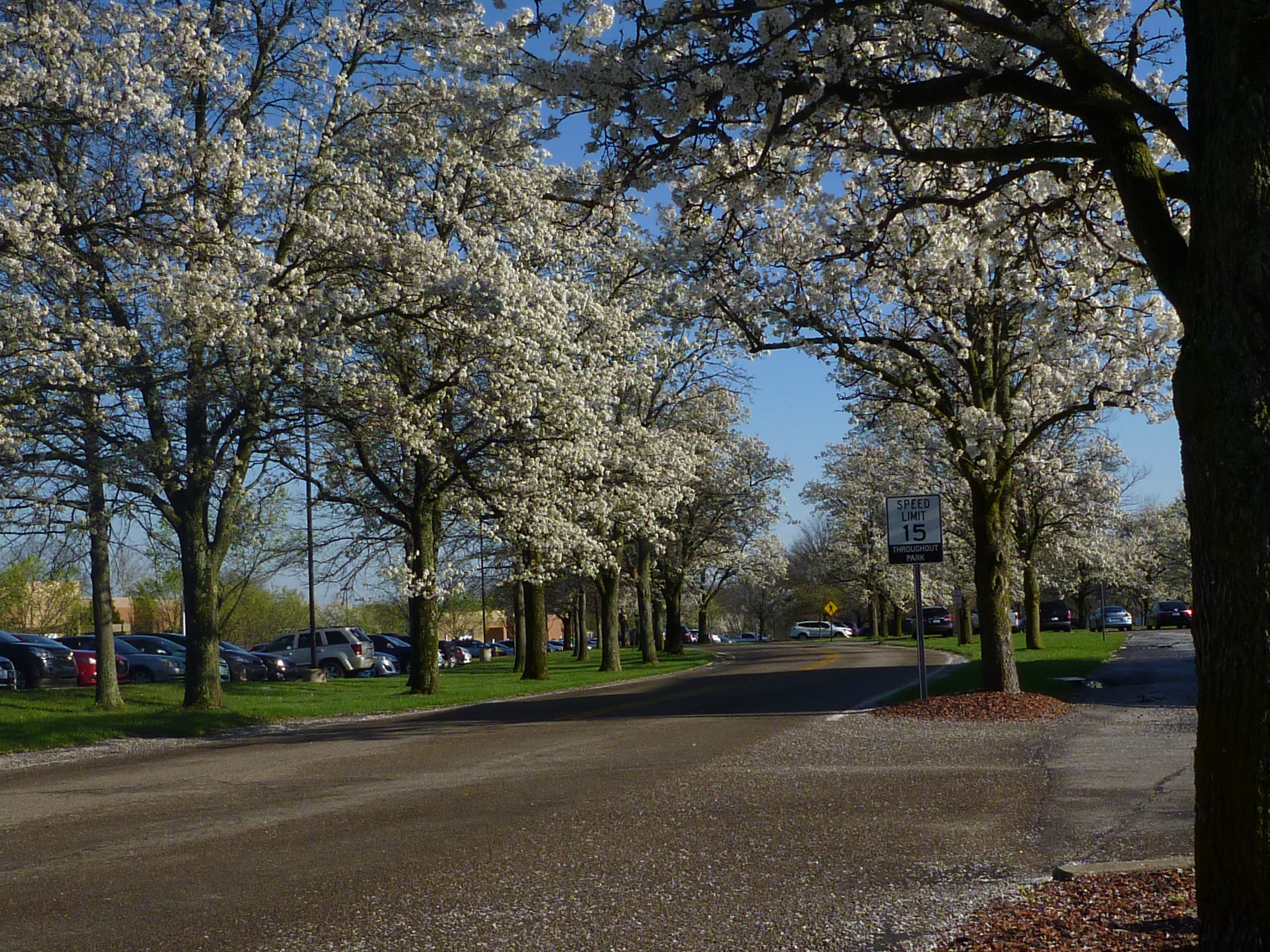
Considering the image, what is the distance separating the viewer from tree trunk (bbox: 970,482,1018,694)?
17859 millimetres

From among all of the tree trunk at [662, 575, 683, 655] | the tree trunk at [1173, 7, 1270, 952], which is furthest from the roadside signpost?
the tree trunk at [662, 575, 683, 655]

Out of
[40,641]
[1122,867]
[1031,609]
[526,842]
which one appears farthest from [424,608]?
[1031,609]

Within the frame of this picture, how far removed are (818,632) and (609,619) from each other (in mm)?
50952

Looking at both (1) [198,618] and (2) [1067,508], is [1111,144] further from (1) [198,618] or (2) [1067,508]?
(2) [1067,508]

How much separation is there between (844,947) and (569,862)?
2365mm

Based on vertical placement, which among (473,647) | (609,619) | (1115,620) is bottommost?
(1115,620)

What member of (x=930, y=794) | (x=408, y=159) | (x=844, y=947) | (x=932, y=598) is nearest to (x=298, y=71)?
(x=408, y=159)

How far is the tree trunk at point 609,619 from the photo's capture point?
3812cm

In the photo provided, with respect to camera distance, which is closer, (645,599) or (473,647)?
(645,599)

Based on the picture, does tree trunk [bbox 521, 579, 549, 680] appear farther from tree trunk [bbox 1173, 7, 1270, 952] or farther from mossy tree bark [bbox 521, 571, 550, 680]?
tree trunk [bbox 1173, 7, 1270, 952]

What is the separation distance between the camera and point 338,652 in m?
39.7

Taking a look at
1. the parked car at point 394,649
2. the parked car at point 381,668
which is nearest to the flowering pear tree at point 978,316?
the parked car at point 381,668

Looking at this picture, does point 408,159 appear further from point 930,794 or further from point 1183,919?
point 1183,919

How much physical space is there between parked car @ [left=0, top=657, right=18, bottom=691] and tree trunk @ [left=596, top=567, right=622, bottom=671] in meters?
17.0
